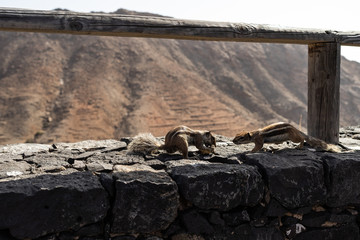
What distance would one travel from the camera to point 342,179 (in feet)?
13.0

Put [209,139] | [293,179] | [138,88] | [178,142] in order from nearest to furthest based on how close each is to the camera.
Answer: [293,179] → [178,142] → [209,139] → [138,88]

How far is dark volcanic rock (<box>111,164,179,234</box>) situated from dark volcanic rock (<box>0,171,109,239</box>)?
0.15 metres

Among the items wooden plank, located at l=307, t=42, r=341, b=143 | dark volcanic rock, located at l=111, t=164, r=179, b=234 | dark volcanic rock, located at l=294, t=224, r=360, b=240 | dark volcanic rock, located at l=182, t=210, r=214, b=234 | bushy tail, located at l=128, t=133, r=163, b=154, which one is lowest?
dark volcanic rock, located at l=294, t=224, r=360, b=240

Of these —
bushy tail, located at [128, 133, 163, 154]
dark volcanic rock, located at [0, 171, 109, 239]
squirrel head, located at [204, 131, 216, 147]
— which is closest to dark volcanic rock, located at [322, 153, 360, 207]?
squirrel head, located at [204, 131, 216, 147]

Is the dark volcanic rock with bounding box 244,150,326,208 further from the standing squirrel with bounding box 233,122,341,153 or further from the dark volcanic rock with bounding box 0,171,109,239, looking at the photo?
the dark volcanic rock with bounding box 0,171,109,239

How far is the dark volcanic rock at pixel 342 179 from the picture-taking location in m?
3.92

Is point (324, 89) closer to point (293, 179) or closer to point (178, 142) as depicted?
point (293, 179)

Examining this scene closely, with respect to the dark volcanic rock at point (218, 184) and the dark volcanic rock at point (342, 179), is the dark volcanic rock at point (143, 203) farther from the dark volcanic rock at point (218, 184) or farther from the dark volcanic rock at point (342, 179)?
the dark volcanic rock at point (342, 179)

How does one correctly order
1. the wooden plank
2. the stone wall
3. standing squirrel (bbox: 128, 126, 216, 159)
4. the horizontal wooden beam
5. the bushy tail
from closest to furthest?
the stone wall
the horizontal wooden beam
standing squirrel (bbox: 128, 126, 216, 159)
the bushy tail
the wooden plank

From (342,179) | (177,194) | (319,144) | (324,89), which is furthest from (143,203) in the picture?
(324,89)

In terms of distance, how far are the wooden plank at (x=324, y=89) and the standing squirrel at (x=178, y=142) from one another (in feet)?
5.10

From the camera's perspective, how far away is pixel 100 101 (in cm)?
2641

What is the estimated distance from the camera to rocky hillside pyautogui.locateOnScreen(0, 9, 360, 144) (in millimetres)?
24812

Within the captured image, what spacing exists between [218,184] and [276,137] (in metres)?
1.22
